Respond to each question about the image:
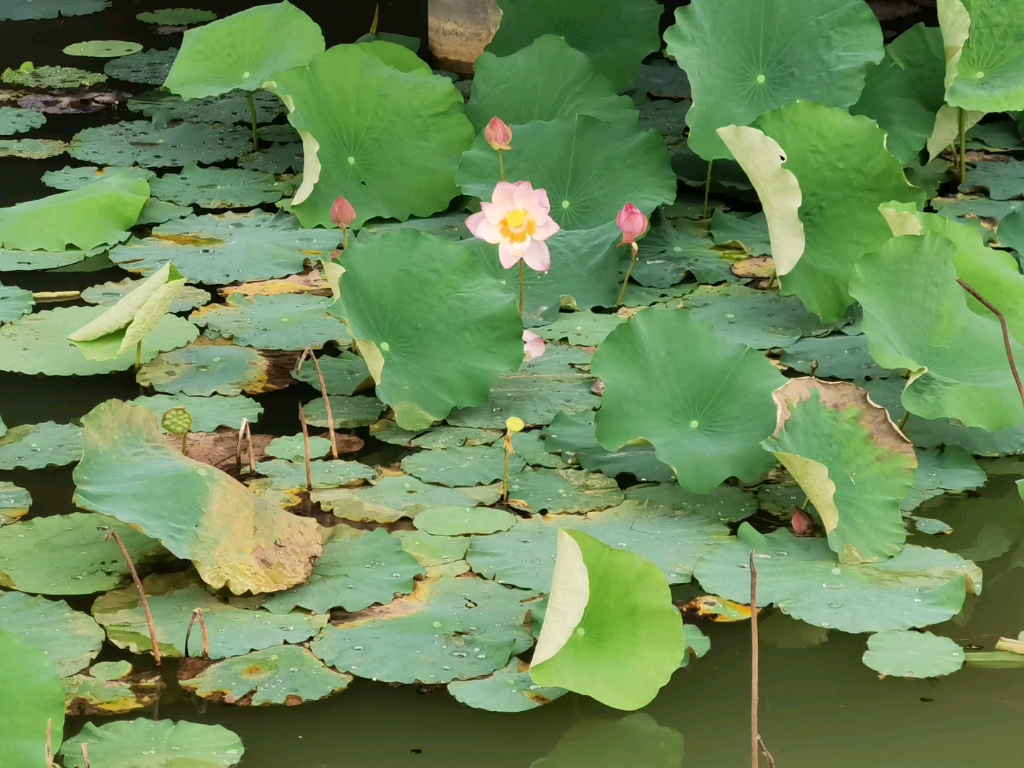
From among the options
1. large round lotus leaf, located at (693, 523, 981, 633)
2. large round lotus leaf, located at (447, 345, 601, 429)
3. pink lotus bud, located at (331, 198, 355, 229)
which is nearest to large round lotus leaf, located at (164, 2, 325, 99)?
pink lotus bud, located at (331, 198, 355, 229)

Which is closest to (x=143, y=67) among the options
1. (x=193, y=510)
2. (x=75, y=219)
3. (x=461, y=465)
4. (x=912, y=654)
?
(x=75, y=219)

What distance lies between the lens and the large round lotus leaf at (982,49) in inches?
127

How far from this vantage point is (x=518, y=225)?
2508 millimetres

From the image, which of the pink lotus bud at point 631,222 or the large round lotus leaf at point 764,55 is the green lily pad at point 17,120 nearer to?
the large round lotus leaf at point 764,55

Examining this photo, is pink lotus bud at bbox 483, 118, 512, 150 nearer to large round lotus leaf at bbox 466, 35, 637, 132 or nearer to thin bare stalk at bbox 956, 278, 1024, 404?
large round lotus leaf at bbox 466, 35, 637, 132

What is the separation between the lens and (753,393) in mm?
2207

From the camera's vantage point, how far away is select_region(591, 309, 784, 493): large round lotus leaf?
2121 millimetres

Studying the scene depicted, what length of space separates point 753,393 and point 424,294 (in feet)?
2.19

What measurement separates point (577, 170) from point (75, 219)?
1.29 meters

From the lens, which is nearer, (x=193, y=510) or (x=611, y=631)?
(x=611, y=631)

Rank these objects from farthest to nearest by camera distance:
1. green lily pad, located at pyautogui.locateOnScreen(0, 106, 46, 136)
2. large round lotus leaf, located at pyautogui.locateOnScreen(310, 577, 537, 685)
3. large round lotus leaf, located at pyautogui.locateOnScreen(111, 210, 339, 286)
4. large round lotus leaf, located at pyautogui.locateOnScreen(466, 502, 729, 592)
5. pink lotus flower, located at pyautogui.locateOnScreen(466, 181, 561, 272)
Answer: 1. green lily pad, located at pyautogui.locateOnScreen(0, 106, 46, 136)
2. large round lotus leaf, located at pyautogui.locateOnScreen(111, 210, 339, 286)
3. pink lotus flower, located at pyautogui.locateOnScreen(466, 181, 561, 272)
4. large round lotus leaf, located at pyautogui.locateOnScreen(466, 502, 729, 592)
5. large round lotus leaf, located at pyautogui.locateOnScreen(310, 577, 537, 685)

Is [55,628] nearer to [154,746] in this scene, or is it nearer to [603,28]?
[154,746]

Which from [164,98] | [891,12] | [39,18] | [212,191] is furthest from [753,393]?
[39,18]

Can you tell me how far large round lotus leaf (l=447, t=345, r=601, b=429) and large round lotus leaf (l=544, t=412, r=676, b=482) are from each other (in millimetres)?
60
